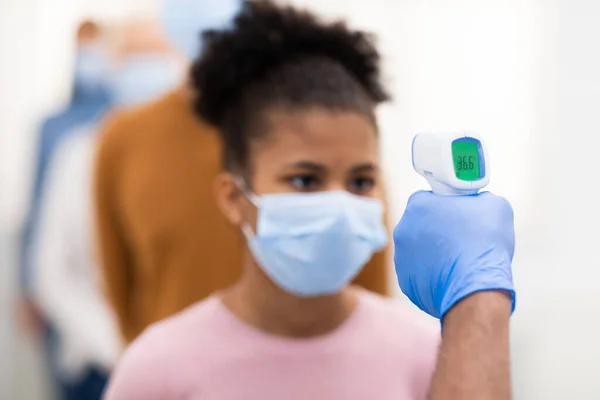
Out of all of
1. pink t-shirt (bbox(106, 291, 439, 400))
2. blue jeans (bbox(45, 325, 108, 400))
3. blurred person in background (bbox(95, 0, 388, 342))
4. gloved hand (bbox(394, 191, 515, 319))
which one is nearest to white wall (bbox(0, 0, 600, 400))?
blurred person in background (bbox(95, 0, 388, 342))

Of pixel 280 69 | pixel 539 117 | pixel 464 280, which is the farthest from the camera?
pixel 539 117

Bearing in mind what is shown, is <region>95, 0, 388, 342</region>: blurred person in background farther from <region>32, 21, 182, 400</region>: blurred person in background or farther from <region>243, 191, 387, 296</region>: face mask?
<region>32, 21, 182, 400</region>: blurred person in background

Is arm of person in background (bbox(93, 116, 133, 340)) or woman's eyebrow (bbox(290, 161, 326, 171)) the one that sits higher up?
woman's eyebrow (bbox(290, 161, 326, 171))

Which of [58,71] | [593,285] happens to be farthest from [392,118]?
[58,71]

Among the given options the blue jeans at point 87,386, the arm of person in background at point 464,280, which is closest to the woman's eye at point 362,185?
the arm of person in background at point 464,280

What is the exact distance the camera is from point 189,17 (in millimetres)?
1524

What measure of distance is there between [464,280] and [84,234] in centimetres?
139

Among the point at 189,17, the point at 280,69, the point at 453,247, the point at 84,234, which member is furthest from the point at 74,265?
the point at 453,247

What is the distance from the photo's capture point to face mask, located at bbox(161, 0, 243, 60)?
148 cm

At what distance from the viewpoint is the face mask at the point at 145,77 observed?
6.00 ft

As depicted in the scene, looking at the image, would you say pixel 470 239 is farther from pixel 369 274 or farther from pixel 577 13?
pixel 577 13

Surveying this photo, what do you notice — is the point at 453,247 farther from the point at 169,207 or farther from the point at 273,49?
the point at 169,207

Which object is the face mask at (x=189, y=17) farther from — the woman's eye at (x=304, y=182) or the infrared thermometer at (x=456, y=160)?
the infrared thermometer at (x=456, y=160)

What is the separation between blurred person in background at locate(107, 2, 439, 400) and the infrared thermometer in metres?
0.27
